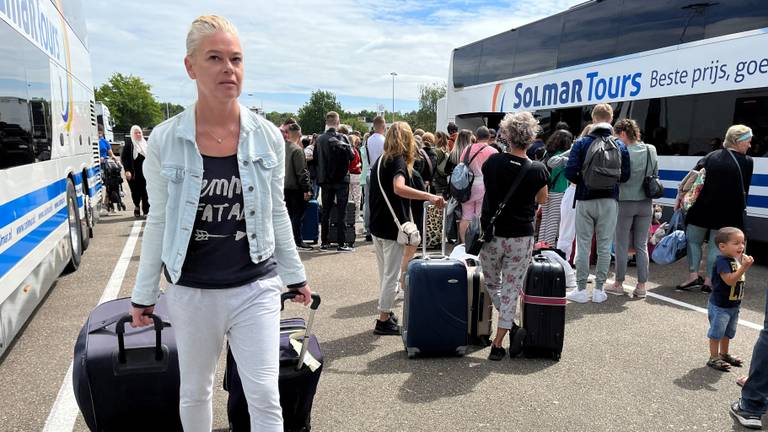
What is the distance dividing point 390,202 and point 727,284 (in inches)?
105

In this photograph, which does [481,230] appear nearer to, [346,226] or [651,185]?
[651,185]

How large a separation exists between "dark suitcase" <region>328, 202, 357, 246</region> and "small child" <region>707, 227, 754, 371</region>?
582 centimetres

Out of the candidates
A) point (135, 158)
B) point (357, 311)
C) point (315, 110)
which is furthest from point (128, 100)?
point (357, 311)

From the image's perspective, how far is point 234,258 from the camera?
2100 mm

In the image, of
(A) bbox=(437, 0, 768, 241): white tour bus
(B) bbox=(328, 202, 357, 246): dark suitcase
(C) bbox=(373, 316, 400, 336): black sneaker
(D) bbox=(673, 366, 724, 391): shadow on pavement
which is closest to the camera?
(D) bbox=(673, 366, 724, 391): shadow on pavement

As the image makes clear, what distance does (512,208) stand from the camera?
423 cm

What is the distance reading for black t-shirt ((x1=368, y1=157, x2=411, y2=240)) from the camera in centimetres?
467

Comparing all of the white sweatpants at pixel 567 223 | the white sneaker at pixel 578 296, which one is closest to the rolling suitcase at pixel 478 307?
the white sneaker at pixel 578 296

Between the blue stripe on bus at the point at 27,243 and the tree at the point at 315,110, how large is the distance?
356ft

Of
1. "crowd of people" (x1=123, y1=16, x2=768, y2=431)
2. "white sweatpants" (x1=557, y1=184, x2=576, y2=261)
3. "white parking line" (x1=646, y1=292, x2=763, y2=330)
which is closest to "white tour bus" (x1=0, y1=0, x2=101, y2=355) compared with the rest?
"crowd of people" (x1=123, y1=16, x2=768, y2=431)

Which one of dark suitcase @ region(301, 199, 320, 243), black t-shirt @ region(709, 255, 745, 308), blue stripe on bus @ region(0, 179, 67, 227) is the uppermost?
blue stripe on bus @ region(0, 179, 67, 227)

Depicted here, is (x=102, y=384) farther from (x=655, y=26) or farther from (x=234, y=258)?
(x=655, y=26)

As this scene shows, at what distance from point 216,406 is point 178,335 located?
161 centimetres

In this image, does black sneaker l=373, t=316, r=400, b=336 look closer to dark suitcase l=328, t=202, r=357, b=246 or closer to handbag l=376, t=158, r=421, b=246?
handbag l=376, t=158, r=421, b=246
